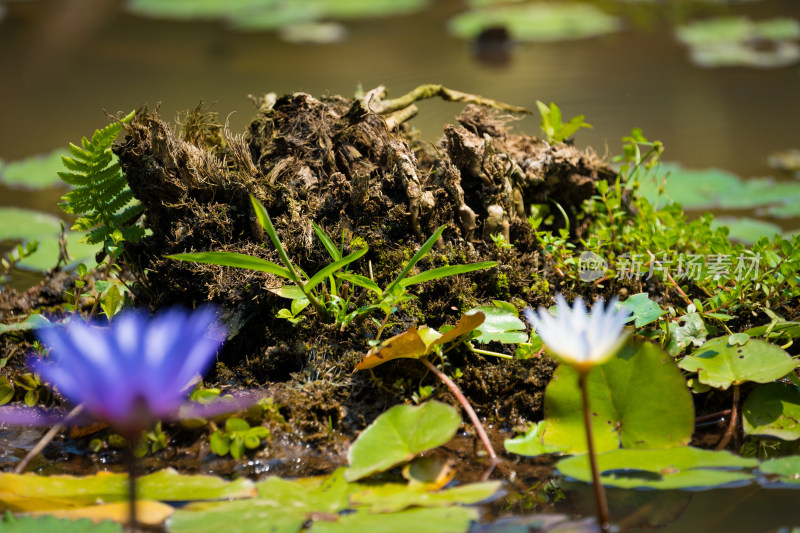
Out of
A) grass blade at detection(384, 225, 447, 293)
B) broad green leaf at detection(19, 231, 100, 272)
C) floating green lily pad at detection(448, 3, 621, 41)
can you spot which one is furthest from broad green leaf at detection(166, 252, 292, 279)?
floating green lily pad at detection(448, 3, 621, 41)

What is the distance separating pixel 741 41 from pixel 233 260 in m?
5.27

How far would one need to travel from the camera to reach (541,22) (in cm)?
604

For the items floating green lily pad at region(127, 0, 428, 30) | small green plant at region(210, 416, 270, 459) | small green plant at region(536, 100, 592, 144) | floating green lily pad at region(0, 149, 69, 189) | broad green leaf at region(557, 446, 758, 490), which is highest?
floating green lily pad at region(127, 0, 428, 30)

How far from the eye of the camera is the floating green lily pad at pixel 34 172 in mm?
3449

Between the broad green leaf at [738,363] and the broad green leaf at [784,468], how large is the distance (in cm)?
19

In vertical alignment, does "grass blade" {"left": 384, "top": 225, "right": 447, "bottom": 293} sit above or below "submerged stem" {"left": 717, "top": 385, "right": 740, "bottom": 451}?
above

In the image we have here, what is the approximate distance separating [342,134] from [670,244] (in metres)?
0.91

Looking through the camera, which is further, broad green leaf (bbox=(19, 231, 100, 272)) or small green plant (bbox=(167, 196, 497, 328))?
broad green leaf (bbox=(19, 231, 100, 272))

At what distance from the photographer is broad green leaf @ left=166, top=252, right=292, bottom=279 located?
144 centimetres

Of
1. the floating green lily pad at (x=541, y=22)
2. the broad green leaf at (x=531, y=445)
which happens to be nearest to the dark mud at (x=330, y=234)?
the broad green leaf at (x=531, y=445)

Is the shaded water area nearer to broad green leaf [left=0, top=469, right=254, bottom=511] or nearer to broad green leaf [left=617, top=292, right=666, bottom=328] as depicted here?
broad green leaf [left=0, top=469, right=254, bottom=511]

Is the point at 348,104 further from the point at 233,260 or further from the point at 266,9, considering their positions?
the point at 266,9

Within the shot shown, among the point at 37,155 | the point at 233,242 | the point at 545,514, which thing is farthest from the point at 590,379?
the point at 37,155

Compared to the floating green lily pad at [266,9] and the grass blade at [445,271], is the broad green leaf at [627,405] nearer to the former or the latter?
the grass blade at [445,271]
